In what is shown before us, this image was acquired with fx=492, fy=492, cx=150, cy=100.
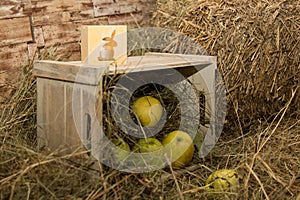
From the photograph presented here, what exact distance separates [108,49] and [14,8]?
61cm

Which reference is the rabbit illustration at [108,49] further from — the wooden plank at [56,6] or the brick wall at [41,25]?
the wooden plank at [56,6]

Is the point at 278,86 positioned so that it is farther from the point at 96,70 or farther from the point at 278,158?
the point at 96,70

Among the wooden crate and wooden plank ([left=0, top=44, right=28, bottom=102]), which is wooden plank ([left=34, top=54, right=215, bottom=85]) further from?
wooden plank ([left=0, top=44, right=28, bottom=102])

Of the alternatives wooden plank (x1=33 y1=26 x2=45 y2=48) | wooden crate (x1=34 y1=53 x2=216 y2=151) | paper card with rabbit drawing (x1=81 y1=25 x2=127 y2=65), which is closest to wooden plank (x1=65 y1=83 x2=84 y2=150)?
wooden crate (x1=34 y1=53 x2=216 y2=151)

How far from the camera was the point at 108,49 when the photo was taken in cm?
157

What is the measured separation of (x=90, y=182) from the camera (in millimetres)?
1365

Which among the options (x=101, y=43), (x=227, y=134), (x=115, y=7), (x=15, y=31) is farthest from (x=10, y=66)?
(x=227, y=134)

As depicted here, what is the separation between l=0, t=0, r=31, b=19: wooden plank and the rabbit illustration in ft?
1.86

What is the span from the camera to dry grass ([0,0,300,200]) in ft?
4.41

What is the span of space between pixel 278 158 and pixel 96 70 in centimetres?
73

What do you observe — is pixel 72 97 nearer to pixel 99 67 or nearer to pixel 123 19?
pixel 99 67

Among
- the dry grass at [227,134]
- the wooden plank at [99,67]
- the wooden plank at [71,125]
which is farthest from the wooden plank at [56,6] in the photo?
the wooden plank at [71,125]

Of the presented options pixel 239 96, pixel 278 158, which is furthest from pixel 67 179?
pixel 239 96

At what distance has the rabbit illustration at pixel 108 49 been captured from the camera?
5.14 ft
